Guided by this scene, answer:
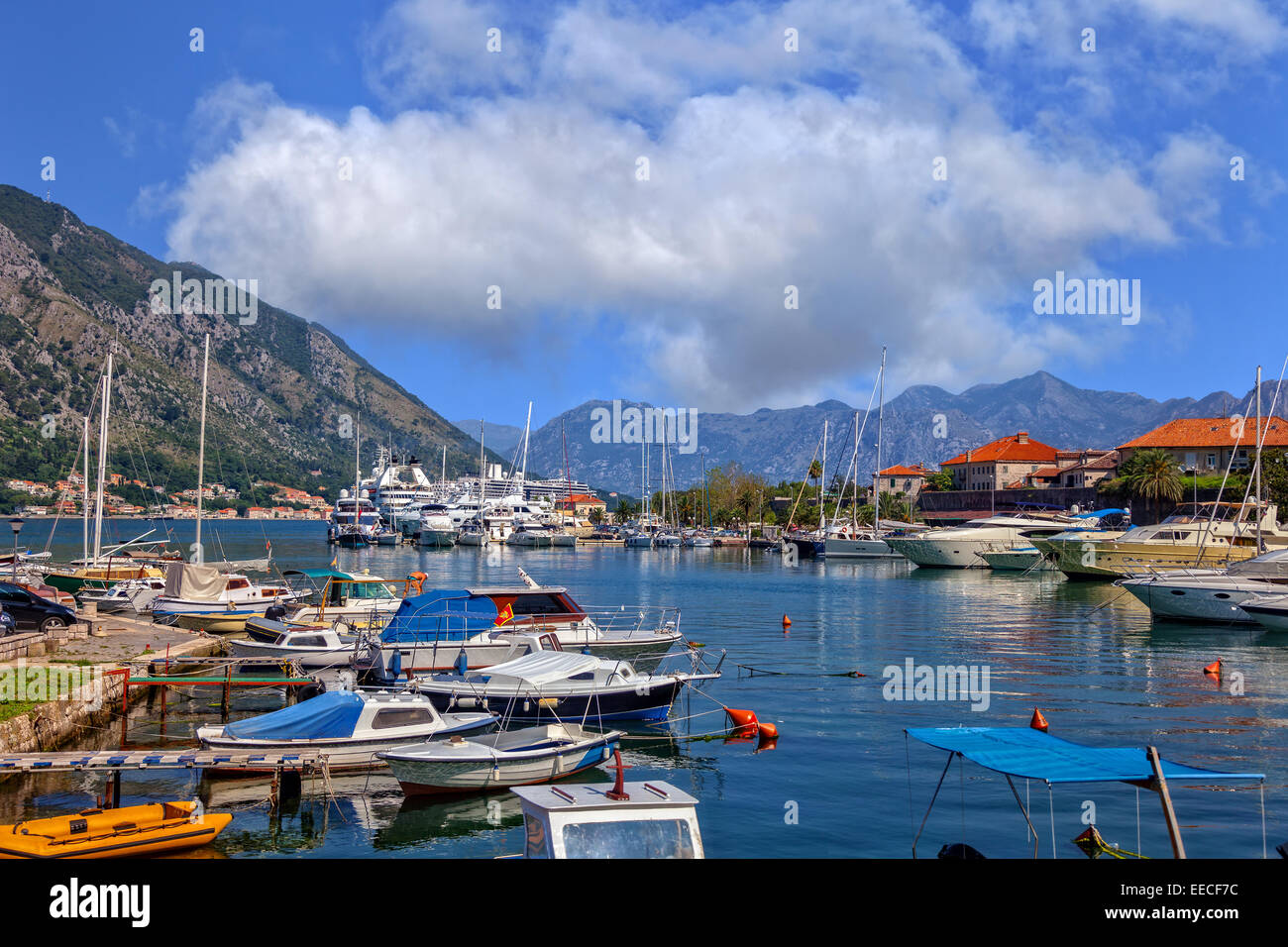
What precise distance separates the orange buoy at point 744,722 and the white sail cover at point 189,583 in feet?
85.2

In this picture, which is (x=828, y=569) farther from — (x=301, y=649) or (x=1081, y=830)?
(x=1081, y=830)

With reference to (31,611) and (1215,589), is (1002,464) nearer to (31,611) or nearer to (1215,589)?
(1215,589)

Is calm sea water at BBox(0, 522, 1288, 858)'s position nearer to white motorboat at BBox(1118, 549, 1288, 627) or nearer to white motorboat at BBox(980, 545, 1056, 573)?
white motorboat at BBox(1118, 549, 1288, 627)

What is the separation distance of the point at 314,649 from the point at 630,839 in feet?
73.0

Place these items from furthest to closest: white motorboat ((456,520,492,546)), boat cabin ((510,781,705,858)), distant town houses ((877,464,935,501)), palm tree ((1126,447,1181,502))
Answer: distant town houses ((877,464,935,501)), white motorboat ((456,520,492,546)), palm tree ((1126,447,1181,502)), boat cabin ((510,781,705,858))

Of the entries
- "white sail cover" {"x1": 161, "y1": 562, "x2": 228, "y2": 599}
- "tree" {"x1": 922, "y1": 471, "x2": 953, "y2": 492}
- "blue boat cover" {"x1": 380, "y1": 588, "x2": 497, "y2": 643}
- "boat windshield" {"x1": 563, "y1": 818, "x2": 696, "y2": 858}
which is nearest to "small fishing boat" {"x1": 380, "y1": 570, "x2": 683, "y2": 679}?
"blue boat cover" {"x1": 380, "y1": 588, "x2": 497, "y2": 643}

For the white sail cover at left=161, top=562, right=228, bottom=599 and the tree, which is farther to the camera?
the tree

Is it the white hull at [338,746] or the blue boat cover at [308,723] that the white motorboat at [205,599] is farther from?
the white hull at [338,746]

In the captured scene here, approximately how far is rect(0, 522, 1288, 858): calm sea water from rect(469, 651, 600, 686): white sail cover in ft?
7.39

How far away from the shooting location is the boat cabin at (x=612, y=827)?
9562 mm

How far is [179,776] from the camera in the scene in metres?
19.4

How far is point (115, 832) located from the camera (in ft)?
45.1

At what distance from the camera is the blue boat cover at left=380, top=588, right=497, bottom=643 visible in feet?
89.5
